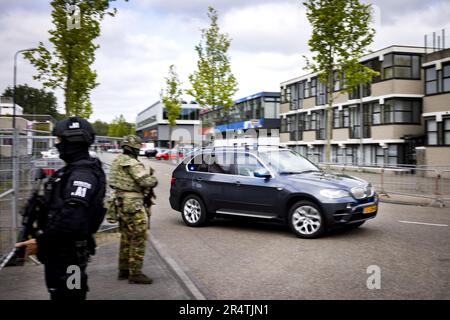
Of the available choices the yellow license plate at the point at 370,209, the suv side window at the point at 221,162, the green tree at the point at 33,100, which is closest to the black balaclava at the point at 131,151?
the suv side window at the point at 221,162

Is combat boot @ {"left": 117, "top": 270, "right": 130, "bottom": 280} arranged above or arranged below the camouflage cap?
below

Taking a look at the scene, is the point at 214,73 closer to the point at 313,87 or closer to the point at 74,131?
the point at 313,87

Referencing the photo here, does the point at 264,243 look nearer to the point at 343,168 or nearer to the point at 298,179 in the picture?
the point at 298,179

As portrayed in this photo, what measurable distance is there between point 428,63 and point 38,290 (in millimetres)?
29959

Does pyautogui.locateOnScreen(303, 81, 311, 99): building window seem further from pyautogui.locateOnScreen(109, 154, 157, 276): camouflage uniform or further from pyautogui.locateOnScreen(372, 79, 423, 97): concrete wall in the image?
pyautogui.locateOnScreen(109, 154, 157, 276): camouflage uniform

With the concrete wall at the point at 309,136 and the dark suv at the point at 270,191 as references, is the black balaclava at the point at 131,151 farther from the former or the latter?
the concrete wall at the point at 309,136

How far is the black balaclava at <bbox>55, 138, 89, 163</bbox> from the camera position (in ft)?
11.6

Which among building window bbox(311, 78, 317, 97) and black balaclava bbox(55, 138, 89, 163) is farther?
building window bbox(311, 78, 317, 97)

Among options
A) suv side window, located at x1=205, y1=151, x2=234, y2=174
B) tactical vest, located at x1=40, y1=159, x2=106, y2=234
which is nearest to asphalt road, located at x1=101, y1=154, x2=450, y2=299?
suv side window, located at x1=205, y1=151, x2=234, y2=174

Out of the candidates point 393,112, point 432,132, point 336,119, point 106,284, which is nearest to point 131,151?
point 106,284

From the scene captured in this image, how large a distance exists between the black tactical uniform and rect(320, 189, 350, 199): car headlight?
5.35 meters

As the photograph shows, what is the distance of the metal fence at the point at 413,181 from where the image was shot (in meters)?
13.8

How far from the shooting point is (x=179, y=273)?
19.6ft
